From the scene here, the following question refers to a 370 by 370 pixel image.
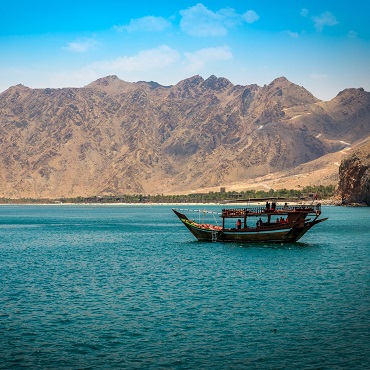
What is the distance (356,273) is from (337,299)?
13663 mm

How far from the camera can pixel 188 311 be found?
38.8 metres

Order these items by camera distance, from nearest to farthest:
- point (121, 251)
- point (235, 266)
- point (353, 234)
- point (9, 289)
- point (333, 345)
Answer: point (333, 345)
point (9, 289)
point (235, 266)
point (121, 251)
point (353, 234)

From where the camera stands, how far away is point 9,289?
157 ft

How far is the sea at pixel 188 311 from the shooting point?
29172 mm

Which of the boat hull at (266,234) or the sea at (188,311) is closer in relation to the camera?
the sea at (188,311)

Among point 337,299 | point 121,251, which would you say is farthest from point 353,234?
→ point 337,299

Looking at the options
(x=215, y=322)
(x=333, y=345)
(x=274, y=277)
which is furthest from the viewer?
(x=274, y=277)

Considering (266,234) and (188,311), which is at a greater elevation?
(266,234)

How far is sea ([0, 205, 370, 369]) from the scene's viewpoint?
29172 mm

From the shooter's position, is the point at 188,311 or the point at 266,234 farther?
the point at 266,234

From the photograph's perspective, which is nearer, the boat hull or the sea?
the sea

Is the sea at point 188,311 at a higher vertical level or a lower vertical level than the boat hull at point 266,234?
lower

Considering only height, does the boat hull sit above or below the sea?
above

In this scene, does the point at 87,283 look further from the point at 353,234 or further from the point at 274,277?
the point at 353,234
